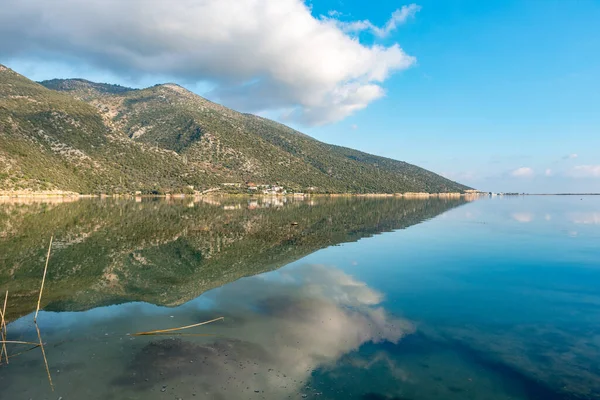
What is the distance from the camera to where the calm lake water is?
11.7 m

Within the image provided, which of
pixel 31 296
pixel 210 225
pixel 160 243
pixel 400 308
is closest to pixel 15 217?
pixel 210 225

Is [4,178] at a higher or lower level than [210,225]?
higher

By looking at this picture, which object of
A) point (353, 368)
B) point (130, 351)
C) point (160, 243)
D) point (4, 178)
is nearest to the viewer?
point (353, 368)

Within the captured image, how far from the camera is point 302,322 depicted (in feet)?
57.2

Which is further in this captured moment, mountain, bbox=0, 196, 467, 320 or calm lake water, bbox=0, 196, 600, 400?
mountain, bbox=0, 196, 467, 320

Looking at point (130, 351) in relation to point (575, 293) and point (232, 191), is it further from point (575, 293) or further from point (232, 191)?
point (232, 191)

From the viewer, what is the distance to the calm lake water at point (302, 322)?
1174cm

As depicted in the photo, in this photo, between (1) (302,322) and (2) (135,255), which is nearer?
(1) (302,322)

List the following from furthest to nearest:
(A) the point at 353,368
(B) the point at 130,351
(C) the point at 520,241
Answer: (C) the point at 520,241 < (B) the point at 130,351 < (A) the point at 353,368

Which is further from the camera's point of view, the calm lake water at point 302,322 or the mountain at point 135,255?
the mountain at point 135,255

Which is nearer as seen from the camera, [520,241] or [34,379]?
[34,379]

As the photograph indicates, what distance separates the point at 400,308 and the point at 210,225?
4380 cm

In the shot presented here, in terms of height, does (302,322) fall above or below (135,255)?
above

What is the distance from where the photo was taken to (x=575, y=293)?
23812 millimetres
